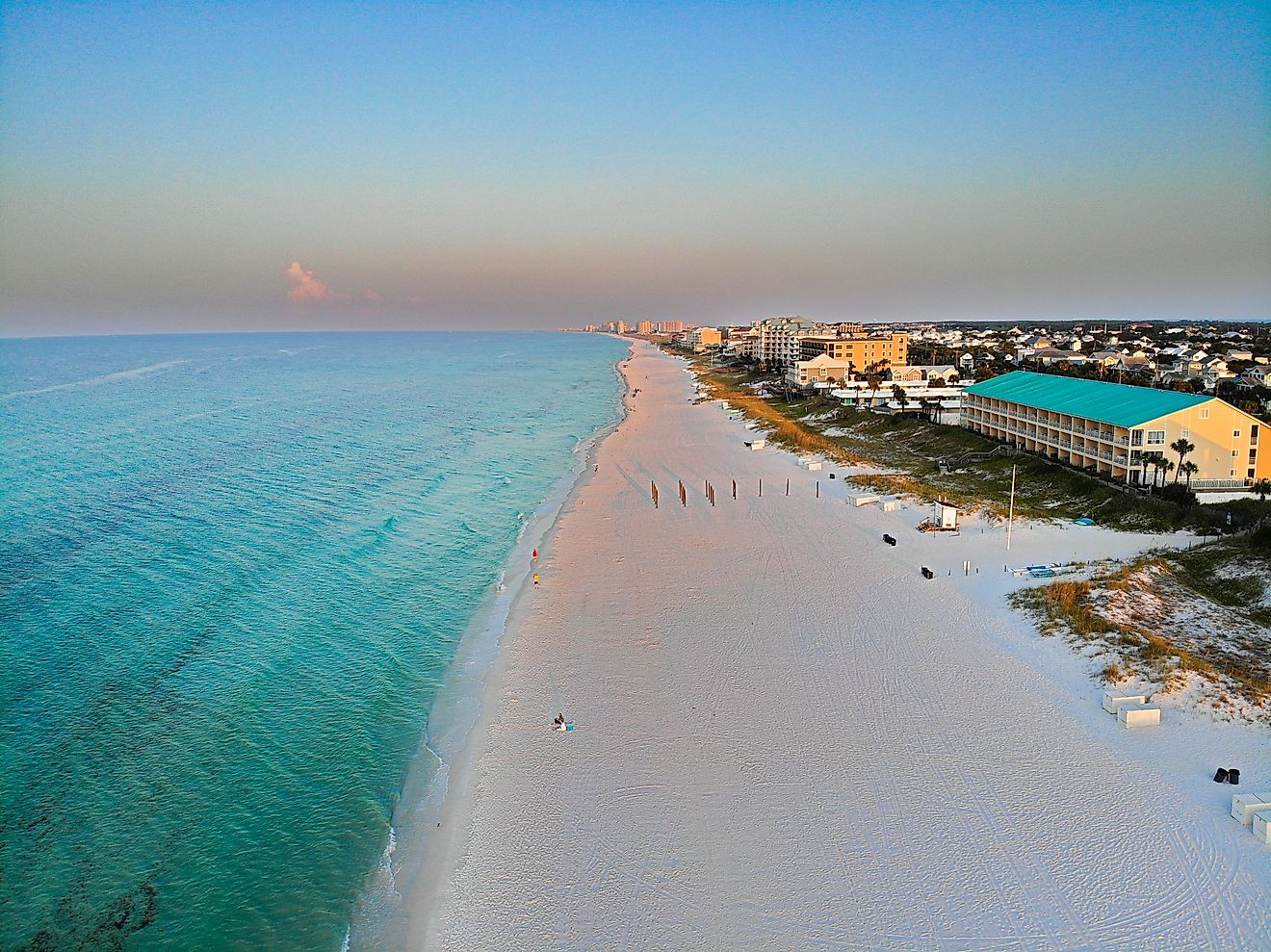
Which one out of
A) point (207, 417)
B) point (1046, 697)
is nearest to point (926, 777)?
point (1046, 697)

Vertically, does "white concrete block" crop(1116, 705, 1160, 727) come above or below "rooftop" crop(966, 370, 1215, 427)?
below

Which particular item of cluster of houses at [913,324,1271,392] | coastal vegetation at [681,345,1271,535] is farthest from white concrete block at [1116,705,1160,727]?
cluster of houses at [913,324,1271,392]

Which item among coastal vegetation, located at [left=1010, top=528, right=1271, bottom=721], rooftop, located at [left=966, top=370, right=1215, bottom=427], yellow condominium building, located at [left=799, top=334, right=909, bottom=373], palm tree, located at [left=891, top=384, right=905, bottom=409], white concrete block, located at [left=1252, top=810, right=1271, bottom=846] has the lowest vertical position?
white concrete block, located at [left=1252, top=810, right=1271, bottom=846]

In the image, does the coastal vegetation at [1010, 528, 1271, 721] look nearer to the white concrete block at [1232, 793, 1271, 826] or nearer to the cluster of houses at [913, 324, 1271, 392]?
the white concrete block at [1232, 793, 1271, 826]

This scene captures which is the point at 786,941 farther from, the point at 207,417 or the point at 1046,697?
the point at 207,417

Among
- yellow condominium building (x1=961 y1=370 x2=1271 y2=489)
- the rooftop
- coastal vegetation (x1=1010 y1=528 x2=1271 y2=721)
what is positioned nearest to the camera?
coastal vegetation (x1=1010 y1=528 x2=1271 y2=721)

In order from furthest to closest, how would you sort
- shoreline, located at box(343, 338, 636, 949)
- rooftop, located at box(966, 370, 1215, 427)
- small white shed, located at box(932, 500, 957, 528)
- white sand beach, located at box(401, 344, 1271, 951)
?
1. rooftop, located at box(966, 370, 1215, 427)
2. small white shed, located at box(932, 500, 957, 528)
3. shoreline, located at box(343, 338, 636, 949)
4. white sand beach, located at box(401, 344, 1271, 951)

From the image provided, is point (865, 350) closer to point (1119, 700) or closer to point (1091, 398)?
point (1091, 398)

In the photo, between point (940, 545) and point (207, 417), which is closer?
point (940, 545)
